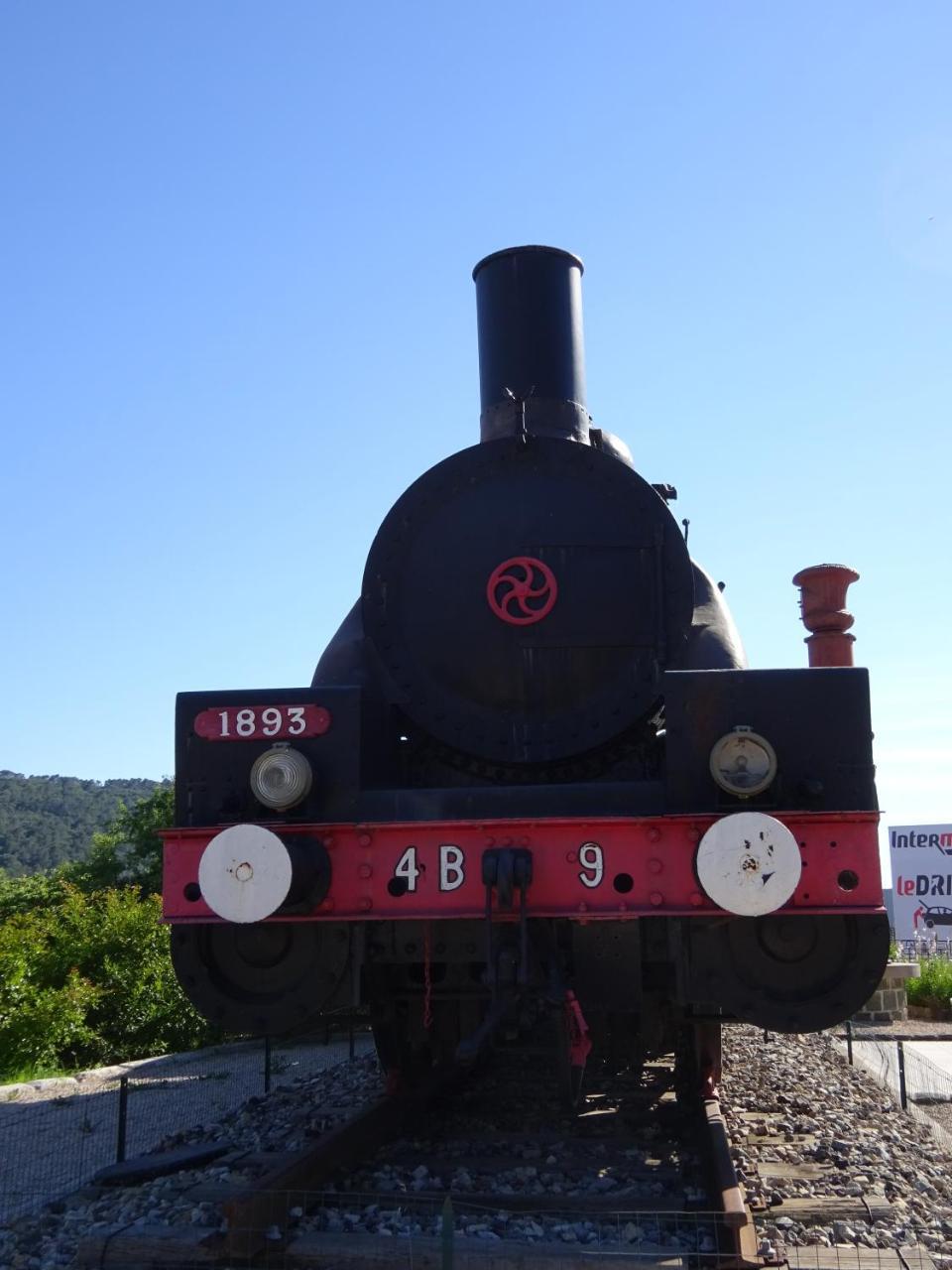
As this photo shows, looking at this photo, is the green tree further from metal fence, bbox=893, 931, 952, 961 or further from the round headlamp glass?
the round headlamp glass

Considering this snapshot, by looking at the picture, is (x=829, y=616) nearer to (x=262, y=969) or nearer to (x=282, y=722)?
(x=282, y=722)

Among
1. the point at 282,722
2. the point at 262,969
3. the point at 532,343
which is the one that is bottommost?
the point at 262,969

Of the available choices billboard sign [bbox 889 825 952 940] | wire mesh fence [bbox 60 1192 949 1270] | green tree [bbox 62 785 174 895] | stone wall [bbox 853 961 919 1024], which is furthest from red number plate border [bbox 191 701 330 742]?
green tree [bbox 62 785 174 895]

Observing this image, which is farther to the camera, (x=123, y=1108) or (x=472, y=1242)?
(x=123, y=1108)

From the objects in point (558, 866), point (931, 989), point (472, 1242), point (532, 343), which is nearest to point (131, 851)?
point (931, 989)

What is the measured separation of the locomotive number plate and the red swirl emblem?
3.36ft

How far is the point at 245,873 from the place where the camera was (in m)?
4.54

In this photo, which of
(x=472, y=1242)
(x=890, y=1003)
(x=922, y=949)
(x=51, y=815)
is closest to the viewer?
(x=472, y=1242)

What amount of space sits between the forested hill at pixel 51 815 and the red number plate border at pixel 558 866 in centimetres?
10602

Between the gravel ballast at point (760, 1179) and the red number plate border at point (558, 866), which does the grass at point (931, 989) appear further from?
the red number plate border at point (558, 866)

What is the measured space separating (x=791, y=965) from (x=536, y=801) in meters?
1.14

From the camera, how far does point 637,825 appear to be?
4.53 metres

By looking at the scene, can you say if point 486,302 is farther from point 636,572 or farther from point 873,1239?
point 873,1239

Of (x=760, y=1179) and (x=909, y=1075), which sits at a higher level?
(x=760, y=1179)
